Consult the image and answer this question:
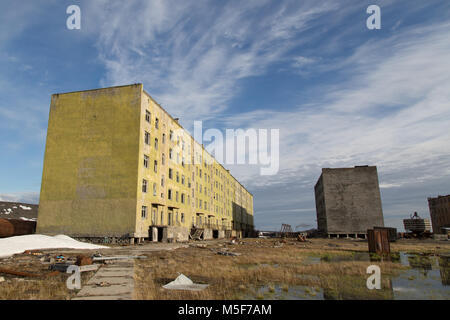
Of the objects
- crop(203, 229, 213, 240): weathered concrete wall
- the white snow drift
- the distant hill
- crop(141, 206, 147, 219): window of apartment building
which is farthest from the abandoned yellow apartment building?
the distant hill

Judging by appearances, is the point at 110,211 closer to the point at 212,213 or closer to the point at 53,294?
the point at 53,294

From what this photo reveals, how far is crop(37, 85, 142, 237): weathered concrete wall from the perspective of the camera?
2514 cm

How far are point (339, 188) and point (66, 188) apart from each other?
40933mm

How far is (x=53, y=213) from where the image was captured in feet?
85.9

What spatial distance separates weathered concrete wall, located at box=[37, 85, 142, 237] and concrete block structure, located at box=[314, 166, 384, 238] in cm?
3514

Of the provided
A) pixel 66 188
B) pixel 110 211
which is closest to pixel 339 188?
pixel 110 211

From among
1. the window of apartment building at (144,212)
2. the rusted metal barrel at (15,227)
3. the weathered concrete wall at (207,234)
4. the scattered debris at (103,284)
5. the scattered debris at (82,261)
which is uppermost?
the window of apartment building at (144,212)

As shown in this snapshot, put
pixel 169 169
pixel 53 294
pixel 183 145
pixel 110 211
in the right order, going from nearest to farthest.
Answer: pixel 53 294 < pixel 110 211 < pixel 169 169 < pixel 183 145

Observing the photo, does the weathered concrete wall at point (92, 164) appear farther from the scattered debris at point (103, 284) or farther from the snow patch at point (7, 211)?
the snow patch at point (7, 211)

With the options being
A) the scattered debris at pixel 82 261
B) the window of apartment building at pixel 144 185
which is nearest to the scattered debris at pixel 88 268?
the scattered debris at pixel 82 261

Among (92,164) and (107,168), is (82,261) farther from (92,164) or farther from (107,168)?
(92,164)

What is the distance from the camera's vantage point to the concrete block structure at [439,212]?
68812 mm

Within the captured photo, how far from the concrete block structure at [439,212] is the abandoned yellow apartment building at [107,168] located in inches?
2718

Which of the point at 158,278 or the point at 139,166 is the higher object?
the point at 139,166
